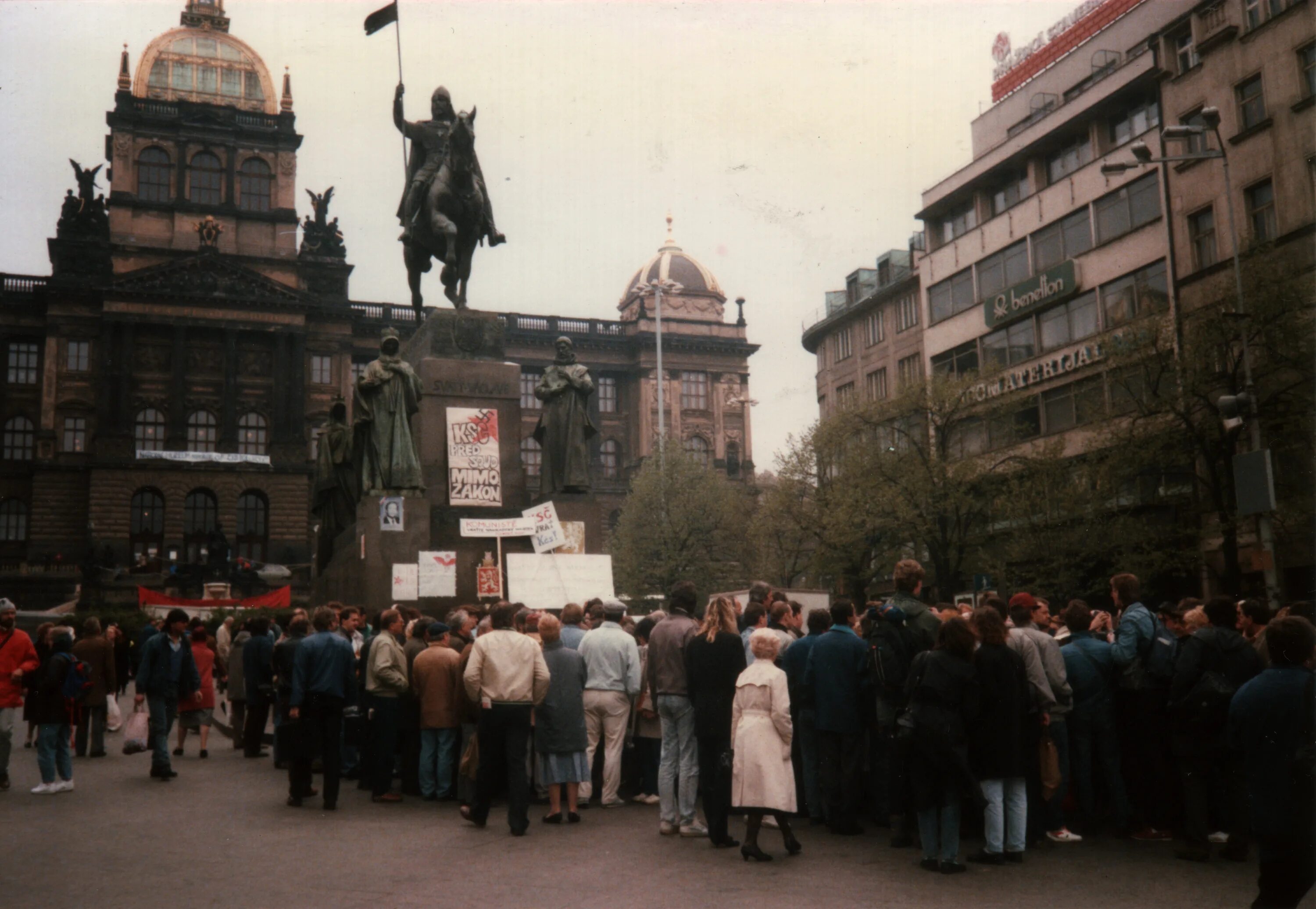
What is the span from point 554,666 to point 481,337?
937cm

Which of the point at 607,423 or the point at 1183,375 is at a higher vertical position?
the point at 607,423

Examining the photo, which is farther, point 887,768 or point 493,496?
point 493,496

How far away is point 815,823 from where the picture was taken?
11.1 m

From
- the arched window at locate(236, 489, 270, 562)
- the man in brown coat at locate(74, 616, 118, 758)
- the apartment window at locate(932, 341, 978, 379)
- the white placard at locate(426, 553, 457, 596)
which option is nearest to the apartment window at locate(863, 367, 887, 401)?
the apartment window at locate(932, 341, 978, 379)

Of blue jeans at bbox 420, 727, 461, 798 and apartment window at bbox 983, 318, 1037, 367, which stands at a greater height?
apartment window at bbox 983, 318, 1037, 367

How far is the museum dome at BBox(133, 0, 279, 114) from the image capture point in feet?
259

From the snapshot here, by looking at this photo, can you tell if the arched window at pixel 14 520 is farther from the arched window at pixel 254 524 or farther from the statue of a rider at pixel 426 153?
the statue of a rider at pixel 426 153

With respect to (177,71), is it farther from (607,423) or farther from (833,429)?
(833,429)

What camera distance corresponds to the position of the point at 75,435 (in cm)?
7200

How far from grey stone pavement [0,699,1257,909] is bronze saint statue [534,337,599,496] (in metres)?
8.63

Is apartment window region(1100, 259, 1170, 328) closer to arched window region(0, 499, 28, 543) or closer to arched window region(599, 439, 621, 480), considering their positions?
arched window region(599, 439, 621, 480)

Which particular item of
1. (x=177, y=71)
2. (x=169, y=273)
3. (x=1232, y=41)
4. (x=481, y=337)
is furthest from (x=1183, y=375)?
(x=177, y=71)

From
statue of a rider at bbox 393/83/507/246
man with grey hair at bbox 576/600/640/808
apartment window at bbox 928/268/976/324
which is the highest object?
apartment window at bbox 928/268/976/324

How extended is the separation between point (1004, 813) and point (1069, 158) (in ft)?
136
